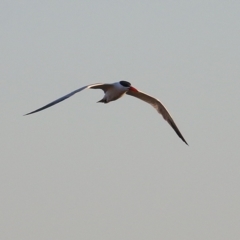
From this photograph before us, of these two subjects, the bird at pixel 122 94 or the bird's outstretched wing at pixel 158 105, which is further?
the bird's outstretched wing at pixel 158 105

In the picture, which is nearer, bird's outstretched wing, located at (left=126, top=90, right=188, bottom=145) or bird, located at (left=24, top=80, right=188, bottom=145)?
bird, located at (left=24, top=80, right=188, bottom=145)

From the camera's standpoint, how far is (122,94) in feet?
79.0

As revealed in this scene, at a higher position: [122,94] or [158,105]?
[122,94]

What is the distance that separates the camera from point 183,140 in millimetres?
26688

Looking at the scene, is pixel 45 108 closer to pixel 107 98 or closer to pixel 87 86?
pixel 87 86

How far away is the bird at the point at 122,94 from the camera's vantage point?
21.0m

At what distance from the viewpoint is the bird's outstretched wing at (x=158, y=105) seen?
25.9m

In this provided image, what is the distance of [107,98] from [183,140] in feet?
13.1

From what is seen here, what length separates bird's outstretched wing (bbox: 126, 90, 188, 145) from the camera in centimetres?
2594

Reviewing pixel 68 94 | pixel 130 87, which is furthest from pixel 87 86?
pixel 130 87

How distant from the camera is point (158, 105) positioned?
26.4 metres

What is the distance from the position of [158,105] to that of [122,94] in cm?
265

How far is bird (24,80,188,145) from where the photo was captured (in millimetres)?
20992

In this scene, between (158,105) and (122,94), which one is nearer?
(122,94)
